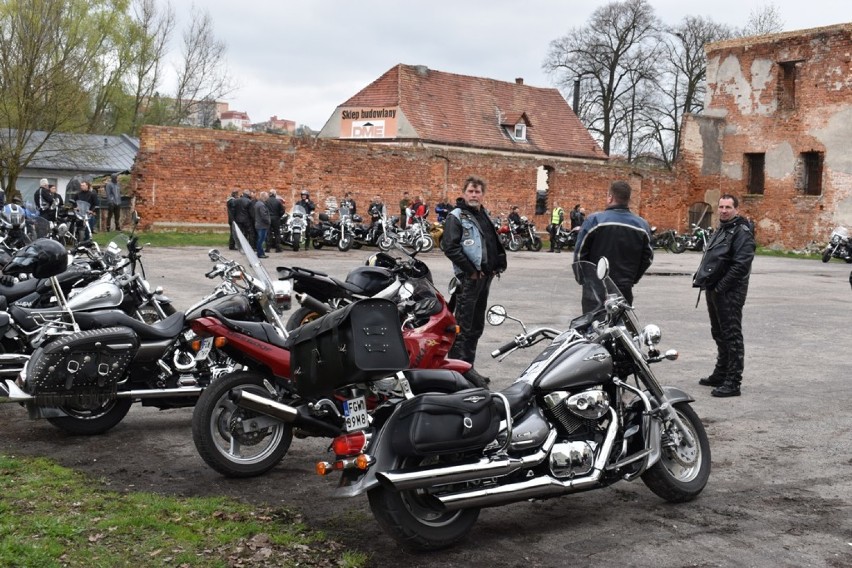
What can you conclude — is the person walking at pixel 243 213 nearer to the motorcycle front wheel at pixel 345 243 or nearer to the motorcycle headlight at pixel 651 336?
the motorcycle front wheel at pixel 345 243

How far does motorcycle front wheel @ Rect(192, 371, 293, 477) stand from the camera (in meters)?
5.59

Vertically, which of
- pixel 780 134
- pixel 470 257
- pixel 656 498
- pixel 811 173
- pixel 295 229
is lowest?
pixel 656 498

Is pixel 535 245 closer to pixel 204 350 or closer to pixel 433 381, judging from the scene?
pixel 204 350

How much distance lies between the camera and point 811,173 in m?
38.2

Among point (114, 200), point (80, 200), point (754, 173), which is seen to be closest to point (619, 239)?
point (80, 200)

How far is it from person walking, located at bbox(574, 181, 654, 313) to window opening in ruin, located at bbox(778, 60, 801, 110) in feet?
108

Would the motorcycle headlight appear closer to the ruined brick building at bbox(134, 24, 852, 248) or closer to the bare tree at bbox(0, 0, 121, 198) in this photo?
the ruined brick building at bbox(134, 24, 852, 248)

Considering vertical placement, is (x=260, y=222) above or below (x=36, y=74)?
below

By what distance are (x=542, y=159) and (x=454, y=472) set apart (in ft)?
120

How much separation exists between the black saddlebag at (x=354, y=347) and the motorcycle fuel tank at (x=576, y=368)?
0.75 m

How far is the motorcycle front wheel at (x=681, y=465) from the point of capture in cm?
538

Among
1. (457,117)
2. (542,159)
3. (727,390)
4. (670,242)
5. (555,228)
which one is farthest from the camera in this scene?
(457,117)

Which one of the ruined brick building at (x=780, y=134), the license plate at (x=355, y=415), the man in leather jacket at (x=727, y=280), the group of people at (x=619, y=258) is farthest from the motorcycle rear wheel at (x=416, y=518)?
the ruined brick building at (x=780, y=134)

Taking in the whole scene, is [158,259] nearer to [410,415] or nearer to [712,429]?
[712,429]
